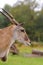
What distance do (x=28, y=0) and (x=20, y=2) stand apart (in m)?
1.16

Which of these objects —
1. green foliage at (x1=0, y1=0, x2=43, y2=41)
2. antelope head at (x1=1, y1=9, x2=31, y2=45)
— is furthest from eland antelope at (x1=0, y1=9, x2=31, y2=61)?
green foliage at (x1=0, y1=0, x2=43, y2=41)

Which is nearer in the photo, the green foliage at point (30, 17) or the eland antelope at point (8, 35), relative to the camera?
the eland antelope at point (8, 35)

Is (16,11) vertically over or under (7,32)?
over

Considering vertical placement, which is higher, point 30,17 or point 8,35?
point 30,17

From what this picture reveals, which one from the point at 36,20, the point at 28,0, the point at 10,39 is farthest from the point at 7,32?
the point at 28,0

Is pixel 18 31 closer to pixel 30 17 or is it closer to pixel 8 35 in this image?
pixel 8 35

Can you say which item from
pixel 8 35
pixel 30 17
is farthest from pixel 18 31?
pixel 30 17

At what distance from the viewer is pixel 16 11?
115 ft

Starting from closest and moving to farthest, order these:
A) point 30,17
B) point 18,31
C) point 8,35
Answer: point 8,35, point 18,31, point 30,17

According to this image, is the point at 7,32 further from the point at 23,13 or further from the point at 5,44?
the point at 23,13

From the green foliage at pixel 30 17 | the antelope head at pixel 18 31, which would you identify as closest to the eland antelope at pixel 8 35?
the antelope head at pixel 18 31

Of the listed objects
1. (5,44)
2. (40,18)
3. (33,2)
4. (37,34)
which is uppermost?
(33,2)

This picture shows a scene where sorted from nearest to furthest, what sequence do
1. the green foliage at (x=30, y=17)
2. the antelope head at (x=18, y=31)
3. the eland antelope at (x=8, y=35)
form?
the eland antelope at (x=8, y=35), the antelope head at (x=18, y=31), the green foliage at (x=30, y=17)

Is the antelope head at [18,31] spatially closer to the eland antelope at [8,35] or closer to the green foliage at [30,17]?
the eland antelope at [8,35]
